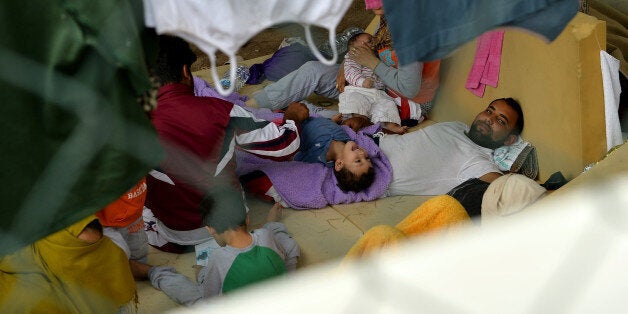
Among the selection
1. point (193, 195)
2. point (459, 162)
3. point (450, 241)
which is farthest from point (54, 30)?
point (459, 162)

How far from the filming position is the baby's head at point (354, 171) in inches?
111

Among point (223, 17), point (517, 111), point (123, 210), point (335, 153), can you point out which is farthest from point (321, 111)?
point (223, 17)

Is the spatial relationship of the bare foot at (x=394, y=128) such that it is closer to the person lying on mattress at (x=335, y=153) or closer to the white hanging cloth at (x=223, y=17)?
the person lying on mattress at (x=335, y=153)

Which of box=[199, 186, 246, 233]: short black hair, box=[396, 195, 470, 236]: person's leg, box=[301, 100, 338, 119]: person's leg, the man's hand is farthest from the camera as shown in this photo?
box=[301, 100, 338, 119]: person's leg

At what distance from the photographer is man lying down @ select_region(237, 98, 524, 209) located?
2.84m

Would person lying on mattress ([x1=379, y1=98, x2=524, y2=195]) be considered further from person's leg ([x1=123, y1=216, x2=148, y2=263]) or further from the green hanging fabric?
the green hanging fabric

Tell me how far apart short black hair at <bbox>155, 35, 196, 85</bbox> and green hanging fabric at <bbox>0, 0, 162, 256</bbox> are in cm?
134

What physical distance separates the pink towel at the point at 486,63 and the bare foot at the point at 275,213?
1032 millimetres

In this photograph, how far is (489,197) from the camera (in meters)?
2.40

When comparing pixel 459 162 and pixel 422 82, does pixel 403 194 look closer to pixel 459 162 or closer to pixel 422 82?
pixel 459 162

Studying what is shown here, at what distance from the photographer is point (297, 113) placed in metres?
3.16

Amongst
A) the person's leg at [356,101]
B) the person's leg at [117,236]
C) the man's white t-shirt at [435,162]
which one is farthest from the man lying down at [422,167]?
the person's leg at [117,236]

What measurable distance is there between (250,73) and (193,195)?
1.34m

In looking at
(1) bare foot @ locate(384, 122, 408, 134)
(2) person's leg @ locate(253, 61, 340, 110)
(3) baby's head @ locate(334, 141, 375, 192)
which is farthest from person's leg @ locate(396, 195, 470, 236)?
(2) person's leg @ locate(253, 61, 340, 110)
